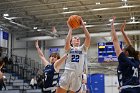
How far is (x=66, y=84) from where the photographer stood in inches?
188

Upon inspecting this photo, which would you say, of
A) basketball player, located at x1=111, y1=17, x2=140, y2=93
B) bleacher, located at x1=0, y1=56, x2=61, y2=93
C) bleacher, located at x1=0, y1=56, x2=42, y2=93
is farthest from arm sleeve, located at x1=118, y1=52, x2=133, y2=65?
bleacher, located at x1=0, y1=56, x2=42, y2=93

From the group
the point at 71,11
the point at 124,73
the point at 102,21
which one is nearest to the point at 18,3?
the point at 71,11

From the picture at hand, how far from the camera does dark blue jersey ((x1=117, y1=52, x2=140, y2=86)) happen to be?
12.3 ft

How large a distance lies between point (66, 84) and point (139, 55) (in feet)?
4.55

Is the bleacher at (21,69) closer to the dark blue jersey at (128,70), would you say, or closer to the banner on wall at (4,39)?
the banner on wall at (4,39)

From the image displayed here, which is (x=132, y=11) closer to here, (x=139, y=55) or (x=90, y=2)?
(x=90, y=2)

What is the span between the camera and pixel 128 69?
3791mm

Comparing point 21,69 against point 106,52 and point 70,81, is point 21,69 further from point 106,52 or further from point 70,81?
point 70,81

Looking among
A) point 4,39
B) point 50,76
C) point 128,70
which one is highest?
point 4,39

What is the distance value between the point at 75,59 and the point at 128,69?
4.14ft

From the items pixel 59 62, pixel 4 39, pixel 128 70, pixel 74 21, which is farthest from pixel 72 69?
pixel 4 39

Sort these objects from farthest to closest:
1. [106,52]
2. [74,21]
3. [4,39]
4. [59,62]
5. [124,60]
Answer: [4,39] → [106,52] → [59,62] → [74,21] → [124,60]

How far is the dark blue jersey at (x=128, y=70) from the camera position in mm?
3758

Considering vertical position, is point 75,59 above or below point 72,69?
above
